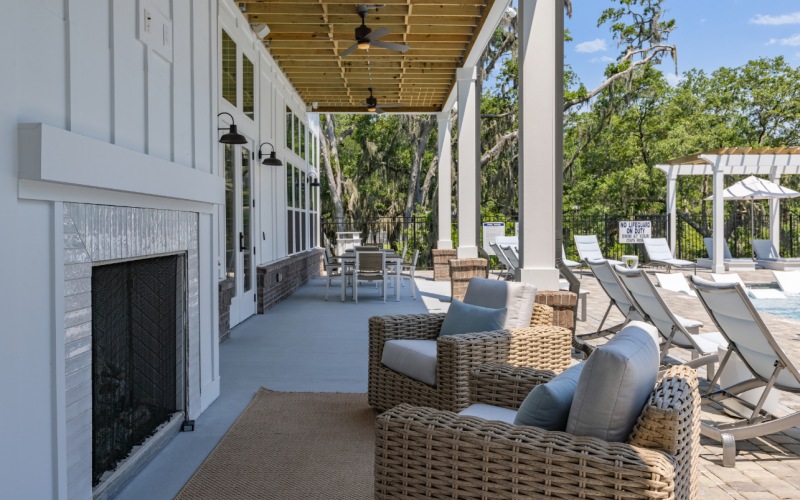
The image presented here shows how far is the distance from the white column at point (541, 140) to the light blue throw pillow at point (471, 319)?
129cm

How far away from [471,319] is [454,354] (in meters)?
0.55

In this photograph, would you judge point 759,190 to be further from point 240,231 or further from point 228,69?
point 228,69

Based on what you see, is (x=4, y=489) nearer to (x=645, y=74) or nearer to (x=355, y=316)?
(x=355, y=316)

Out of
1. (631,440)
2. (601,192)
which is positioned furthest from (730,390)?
(601,192)

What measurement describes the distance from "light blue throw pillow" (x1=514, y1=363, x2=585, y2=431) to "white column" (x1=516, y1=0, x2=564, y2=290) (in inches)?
121

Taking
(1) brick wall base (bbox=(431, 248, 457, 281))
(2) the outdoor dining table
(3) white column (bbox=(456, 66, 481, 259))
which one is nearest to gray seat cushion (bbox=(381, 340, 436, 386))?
(2) the outdoor dining table

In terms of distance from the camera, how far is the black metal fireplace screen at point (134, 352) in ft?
8.58

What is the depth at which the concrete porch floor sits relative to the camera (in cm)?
281

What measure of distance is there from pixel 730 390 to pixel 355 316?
16.1 ft

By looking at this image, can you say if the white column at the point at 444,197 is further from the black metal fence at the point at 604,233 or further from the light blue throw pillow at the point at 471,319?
the light blue throw pillow at the point at 471,319

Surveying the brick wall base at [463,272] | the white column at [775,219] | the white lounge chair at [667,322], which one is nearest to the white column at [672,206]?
the white column at [775,219]

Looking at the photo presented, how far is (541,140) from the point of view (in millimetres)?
4996

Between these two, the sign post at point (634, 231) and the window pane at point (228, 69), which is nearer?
the window pane at point (228, 69)

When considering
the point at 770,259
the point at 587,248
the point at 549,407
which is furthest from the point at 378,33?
the point at 770,259
